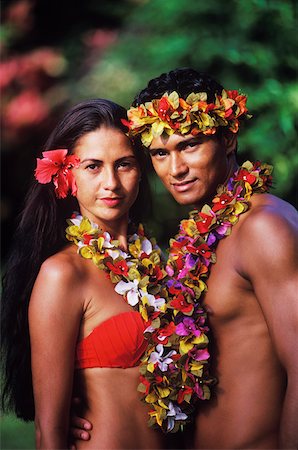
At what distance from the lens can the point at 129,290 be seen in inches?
127

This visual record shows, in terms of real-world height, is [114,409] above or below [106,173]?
below

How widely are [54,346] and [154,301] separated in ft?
1.47

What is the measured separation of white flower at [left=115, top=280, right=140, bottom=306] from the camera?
10.5 ft

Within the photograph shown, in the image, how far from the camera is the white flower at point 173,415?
315cm

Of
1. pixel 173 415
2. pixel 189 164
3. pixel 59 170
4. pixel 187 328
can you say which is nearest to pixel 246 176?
pixel 189 164

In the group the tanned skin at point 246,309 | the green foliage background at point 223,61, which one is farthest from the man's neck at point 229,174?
the green foliage background at point 223,61

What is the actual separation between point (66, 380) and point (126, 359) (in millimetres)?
255

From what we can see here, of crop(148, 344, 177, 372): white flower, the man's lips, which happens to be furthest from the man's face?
crop(148, 344, 177, 372): white flower

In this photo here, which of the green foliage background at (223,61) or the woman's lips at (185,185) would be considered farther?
the green foliage background at (223,61)

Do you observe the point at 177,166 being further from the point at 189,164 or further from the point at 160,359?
the point at 160,359

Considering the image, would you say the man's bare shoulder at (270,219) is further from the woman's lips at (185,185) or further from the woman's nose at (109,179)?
the woman's nose at (109,179)

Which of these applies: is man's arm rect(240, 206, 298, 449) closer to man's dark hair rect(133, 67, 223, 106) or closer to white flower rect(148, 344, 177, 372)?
white flower rect(148, 344, 177, 372)

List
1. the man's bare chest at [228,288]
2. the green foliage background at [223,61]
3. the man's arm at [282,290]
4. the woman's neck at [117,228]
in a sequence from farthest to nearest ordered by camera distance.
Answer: the green foliage background at [223,61] → the woman's neck at [117,228] → the man's bare chest at [228,288] → the man's arm at [282,290]

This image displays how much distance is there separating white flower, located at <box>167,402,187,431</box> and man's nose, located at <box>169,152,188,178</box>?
92 cm
